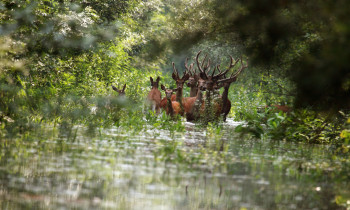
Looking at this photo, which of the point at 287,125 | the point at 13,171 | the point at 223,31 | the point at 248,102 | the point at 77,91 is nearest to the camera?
the point at 13,171

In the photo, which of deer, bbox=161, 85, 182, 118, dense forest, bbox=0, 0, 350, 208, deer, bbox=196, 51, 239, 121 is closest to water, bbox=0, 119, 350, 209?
dense forest, bbox=0, 0, 350, 208

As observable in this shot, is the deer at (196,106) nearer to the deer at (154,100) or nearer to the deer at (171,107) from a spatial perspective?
the deer at (171,107)

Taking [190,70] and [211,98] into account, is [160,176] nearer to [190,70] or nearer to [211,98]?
[211,98]

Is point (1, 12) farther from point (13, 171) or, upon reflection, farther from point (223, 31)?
point (13, 171)

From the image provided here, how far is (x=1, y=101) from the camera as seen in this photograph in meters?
12.5

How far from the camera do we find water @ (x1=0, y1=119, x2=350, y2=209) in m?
5.83

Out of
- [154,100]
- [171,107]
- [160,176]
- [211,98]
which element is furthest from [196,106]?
[160,176]

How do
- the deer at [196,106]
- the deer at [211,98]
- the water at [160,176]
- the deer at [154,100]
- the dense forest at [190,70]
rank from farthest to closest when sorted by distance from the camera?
the deer at [154,100]
the deer at [196,106]
the deer at [211,98]
the dense forest at [190,70]
the water at [160,176]

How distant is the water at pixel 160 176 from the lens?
583 centimetres

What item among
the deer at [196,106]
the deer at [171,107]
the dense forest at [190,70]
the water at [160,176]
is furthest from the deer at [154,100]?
the water at [160,176]

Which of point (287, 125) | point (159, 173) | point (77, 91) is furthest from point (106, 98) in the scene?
point (159, 173)

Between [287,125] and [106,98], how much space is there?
242 inches

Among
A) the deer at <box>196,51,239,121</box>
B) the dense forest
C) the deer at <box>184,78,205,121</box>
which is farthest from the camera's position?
the deer at <box>184,78,205,121</box>

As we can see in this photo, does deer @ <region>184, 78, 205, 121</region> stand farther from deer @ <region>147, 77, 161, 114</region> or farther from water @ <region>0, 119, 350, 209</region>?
water @ <region>0, 119, 350, 209</region>
